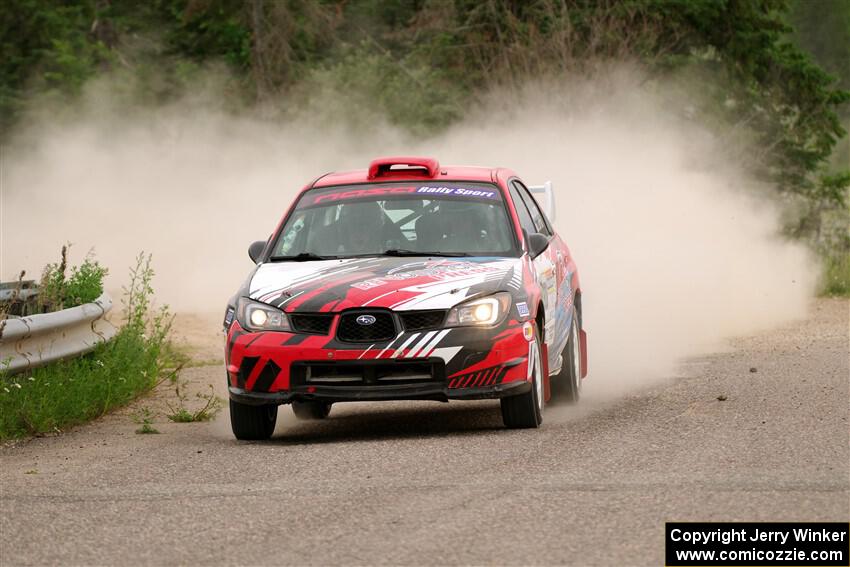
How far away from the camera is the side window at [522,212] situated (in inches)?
446

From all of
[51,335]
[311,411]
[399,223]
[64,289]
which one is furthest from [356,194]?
[64,289]

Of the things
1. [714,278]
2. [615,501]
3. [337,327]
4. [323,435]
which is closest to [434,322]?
[337,327]

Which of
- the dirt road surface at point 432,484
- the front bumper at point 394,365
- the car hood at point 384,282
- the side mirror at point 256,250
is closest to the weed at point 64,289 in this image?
the dirt road surface at point 432,484

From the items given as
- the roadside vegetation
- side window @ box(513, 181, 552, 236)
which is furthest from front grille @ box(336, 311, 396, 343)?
side window @ box(513, 181, 552, 236)

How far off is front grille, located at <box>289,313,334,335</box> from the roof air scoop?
1.87 m

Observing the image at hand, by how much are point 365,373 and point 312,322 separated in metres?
0.43

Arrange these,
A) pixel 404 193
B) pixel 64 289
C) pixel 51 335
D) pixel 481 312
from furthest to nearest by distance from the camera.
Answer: pixel 64 289
pixel 51 335
pixel 404 193
pixel 481 312

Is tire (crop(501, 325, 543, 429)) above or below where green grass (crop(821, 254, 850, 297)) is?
above

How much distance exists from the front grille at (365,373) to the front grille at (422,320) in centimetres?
21

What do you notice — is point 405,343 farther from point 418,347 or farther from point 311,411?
point 311,411

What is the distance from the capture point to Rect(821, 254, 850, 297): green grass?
23781 millimetres

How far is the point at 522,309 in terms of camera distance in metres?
9.86

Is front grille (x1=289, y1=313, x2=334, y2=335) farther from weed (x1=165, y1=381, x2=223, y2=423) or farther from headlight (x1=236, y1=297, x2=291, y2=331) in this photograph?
weed (x1=165, y1=381, x2=223, y2=423)

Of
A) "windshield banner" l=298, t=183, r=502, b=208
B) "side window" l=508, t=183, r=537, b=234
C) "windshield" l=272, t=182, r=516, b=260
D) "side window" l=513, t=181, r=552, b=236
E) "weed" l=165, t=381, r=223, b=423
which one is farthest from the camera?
"side window" l=513, t=181, r=552, b=236
